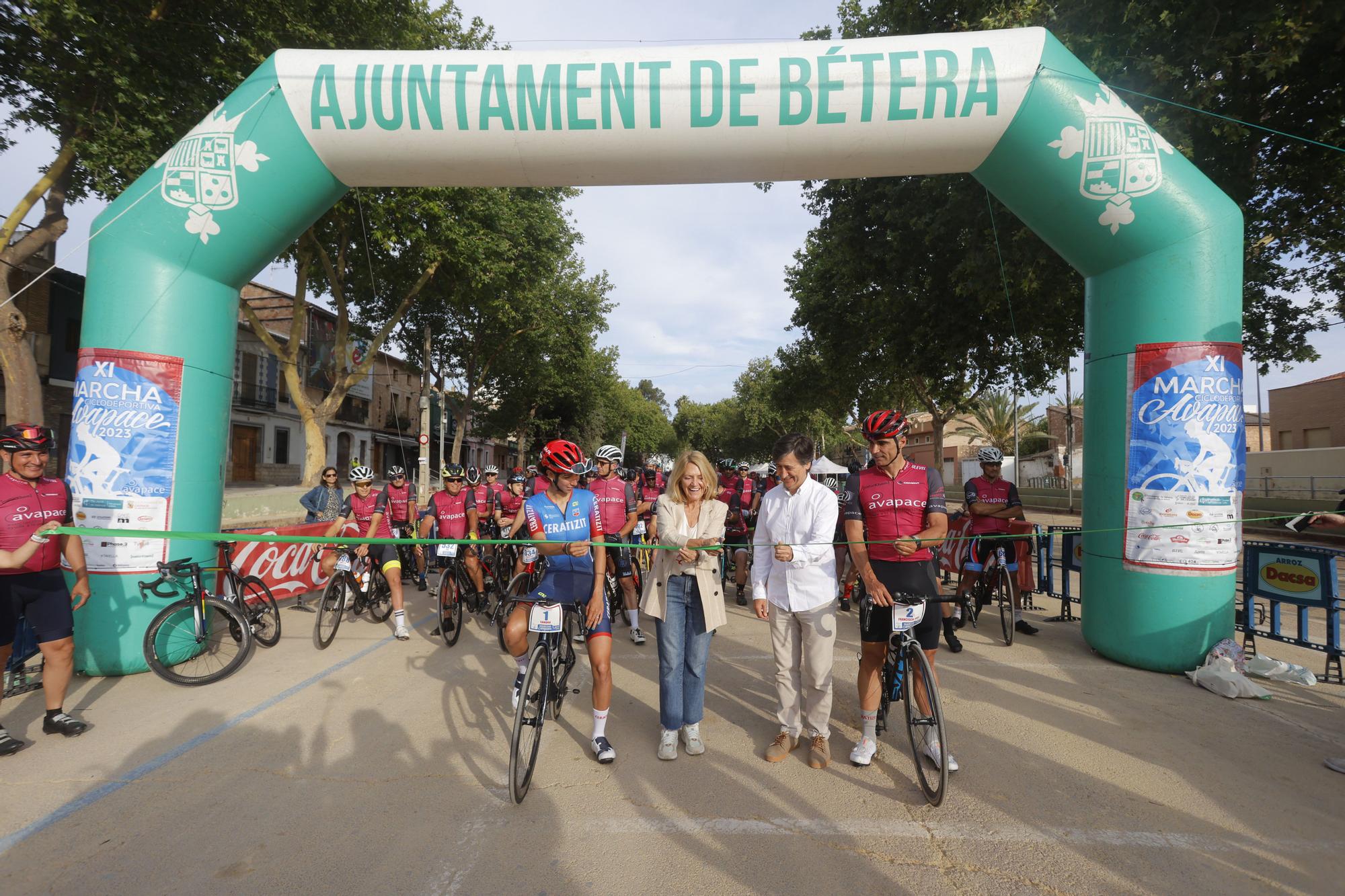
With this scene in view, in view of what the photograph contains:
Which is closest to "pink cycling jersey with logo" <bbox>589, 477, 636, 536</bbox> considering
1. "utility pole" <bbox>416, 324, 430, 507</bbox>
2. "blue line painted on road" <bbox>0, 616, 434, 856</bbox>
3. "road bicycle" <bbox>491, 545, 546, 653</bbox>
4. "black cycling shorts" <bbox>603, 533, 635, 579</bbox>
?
"black cycling shorts" <bbox>603, 533, 635, 579</bbox>

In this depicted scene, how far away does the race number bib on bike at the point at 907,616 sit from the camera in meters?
3.60

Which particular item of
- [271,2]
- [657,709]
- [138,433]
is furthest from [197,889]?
[271,2]

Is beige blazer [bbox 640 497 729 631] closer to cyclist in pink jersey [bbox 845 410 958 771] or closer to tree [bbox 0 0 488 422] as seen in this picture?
cyclist in pink jersey [bbox 845 410 958 771]

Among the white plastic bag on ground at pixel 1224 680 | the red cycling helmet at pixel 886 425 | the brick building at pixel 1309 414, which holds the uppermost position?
the brick building at pixel 1309 414

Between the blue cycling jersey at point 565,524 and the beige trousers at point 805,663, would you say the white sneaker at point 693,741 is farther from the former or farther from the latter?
the blue cycling jersey at point 565,524

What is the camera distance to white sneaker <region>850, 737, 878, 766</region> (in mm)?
3852

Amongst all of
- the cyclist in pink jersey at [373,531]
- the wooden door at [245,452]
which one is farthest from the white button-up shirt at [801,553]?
the wooden door at [245,452]

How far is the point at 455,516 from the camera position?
7.56 meters

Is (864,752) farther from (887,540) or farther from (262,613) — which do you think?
(262,613)

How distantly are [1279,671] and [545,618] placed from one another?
19.7ft

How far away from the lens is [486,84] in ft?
18.8

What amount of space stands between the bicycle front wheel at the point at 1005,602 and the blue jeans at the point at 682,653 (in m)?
3.95

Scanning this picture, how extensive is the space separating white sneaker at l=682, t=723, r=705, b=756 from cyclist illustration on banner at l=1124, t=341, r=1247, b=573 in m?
4.25

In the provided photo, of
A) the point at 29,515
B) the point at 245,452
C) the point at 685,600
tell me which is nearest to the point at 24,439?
the point at 29,515
